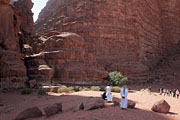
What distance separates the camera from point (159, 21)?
170 ft

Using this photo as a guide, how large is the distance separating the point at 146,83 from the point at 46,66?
22243 millimetres

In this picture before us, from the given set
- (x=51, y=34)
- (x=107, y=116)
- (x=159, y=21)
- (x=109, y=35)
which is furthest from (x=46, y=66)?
(x=159, y=21)

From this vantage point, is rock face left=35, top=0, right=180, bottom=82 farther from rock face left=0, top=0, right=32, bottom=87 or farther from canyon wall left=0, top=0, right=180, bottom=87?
rock face left=0, top=0, right=32, bottom=87

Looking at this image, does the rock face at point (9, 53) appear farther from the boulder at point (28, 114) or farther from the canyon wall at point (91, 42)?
the boulder at point (28, 114)

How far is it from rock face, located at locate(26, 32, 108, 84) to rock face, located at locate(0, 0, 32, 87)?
71.1 inches

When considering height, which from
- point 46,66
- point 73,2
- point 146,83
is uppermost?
point 73,2

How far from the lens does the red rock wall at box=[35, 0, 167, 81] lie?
117ft

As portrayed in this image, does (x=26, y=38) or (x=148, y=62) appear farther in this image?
(x=148, y=62)

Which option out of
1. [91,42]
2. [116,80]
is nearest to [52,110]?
[116,80]

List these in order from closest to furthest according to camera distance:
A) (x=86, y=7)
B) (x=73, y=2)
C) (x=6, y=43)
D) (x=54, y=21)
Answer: (x=6, y=43) < (x=86, y=7) < (x=73, y=2) < (x=54, y=21)

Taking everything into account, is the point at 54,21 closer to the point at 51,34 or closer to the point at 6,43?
the point at 51,34

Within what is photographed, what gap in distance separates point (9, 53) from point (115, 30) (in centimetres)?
2391

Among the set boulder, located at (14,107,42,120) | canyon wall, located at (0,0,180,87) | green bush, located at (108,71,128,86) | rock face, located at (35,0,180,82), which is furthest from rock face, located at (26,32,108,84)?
boulder, located at (14,107,42,120)

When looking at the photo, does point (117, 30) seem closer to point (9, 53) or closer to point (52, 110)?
point (9, 53)
